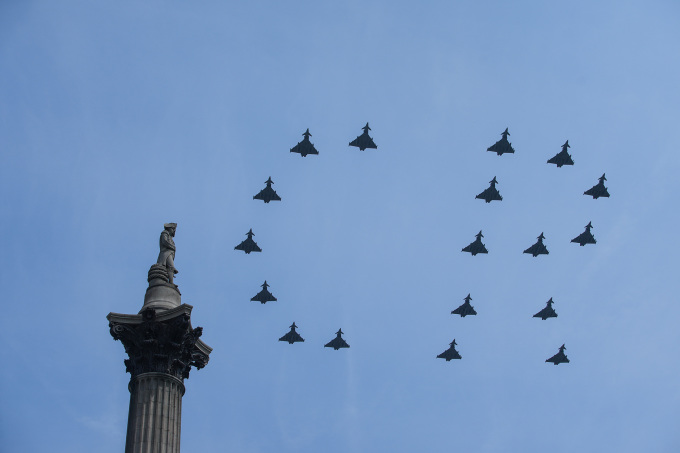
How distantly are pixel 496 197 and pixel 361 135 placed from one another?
11604mm

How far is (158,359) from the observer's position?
42.4 metres

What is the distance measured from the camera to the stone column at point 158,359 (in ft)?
134

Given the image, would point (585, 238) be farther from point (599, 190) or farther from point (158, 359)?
point (158, 359)

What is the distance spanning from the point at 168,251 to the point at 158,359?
6153 mm

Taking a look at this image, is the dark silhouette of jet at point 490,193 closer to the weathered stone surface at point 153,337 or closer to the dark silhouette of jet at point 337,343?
the dark silhouette of jet at point 337,343

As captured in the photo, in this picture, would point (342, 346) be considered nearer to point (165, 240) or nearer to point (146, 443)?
point (165, 240)

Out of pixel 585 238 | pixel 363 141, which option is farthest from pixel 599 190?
pixel 363 141

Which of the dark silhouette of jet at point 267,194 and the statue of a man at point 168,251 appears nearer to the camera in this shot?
the statue of a man at point 168,251

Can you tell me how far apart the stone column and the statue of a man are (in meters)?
1.79

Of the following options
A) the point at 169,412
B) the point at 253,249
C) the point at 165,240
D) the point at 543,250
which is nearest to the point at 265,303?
the point at 253,249

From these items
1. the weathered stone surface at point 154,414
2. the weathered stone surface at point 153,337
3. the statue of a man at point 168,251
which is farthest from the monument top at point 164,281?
the weathered stone surface at point 154,414

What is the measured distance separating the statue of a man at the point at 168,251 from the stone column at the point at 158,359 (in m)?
1.79

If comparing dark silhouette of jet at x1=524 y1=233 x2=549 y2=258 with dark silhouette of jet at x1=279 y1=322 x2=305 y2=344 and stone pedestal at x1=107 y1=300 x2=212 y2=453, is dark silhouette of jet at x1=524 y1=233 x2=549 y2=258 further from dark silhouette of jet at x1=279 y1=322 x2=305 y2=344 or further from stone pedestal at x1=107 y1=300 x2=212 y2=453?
stone pedestal at x1=107 y1=300 x2=212 y2=453

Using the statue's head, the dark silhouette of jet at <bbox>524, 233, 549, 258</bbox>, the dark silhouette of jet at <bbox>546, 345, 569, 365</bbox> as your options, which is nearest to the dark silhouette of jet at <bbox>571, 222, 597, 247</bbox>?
the dark silhouette of jet at <bbox>524, 233, 549, 258</bbox>
